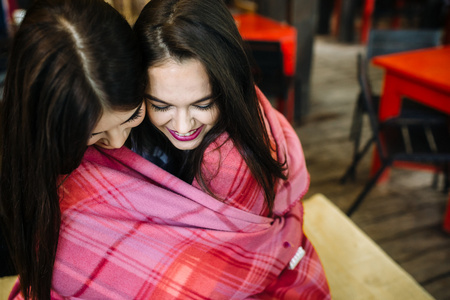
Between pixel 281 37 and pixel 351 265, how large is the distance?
71.2 inches

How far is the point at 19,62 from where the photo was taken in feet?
1.99

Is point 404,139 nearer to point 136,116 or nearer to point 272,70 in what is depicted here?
point 272,70

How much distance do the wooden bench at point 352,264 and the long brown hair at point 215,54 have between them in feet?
1.75

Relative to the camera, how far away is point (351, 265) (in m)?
1.28

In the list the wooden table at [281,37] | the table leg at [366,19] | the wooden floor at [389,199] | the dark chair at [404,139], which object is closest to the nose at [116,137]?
the dark chair at [404,139]

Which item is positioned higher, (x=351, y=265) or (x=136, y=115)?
(x=136, y=115)

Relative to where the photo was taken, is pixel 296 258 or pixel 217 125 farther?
pixel 296 258

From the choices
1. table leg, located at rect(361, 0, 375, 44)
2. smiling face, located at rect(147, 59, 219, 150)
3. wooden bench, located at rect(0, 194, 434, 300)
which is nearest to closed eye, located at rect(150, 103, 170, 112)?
smiling face, located at rect(147, 59, 219, 150)

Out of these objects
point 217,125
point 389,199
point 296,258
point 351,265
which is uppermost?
point 217,125

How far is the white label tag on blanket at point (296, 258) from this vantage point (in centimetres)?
101

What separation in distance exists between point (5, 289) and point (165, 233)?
640 millimetres

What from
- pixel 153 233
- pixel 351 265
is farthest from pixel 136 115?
pixel 351 265

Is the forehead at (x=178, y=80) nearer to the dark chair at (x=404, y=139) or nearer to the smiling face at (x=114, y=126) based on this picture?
the smiling face at (x=114, y=126)

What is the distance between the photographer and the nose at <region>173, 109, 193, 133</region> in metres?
0.82
